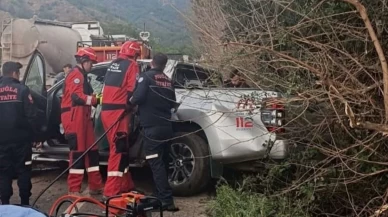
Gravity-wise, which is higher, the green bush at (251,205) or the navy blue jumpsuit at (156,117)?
the navy blue jumpsuit at (156,117)

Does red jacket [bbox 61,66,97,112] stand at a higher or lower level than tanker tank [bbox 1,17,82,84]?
lower

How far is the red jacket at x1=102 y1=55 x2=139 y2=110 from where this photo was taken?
6.66 metres

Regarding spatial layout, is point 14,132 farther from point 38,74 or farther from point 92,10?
point 92,10

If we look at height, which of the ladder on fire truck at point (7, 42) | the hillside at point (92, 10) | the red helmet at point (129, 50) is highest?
the hillside at point (92, 10)

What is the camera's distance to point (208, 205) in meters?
5.78

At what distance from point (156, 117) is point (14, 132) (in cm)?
155

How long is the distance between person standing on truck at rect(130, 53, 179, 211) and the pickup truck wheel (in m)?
0.26

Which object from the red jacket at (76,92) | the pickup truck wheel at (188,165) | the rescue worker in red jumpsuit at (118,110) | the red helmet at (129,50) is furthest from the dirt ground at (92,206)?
the red helmet at (129,50)

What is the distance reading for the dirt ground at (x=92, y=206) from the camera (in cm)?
618

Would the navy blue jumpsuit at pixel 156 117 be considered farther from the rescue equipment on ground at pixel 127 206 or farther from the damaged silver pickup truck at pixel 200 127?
the rescue equipment on ground at pixel 127 206

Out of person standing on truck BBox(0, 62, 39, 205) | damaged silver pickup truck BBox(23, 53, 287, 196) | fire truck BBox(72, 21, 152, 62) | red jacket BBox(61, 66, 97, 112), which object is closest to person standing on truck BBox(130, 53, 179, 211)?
damaged silver pickup truck BBox(23, 53, 287, 196)

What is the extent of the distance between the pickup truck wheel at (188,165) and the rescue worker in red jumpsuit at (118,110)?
1.83 feet

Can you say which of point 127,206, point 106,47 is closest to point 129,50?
point 127,206

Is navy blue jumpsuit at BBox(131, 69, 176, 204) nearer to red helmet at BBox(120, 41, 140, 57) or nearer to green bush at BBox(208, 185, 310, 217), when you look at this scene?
red helmet at BBox(120, 41, 140, 57)
